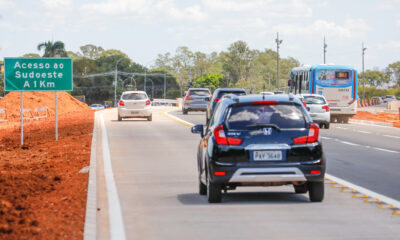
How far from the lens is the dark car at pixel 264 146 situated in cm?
1041

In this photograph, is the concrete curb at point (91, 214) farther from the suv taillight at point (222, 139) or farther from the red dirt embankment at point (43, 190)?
the suv taillight at point (222, 139)

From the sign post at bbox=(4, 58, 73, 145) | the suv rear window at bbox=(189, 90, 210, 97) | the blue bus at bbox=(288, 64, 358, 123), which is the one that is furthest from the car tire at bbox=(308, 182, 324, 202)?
the suv rear window at bbox=(189, 90, 210, 97)

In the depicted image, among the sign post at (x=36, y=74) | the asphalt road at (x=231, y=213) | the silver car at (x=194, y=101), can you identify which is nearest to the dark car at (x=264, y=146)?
the asphalt road at (x=231, y=213)

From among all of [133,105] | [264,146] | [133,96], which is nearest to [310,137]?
[264,146]

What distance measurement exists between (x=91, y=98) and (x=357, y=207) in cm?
15097

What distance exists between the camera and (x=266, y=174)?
34.0 ft

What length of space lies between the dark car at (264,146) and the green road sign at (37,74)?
17.2 metres

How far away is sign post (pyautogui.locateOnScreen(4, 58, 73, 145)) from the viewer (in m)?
26.8

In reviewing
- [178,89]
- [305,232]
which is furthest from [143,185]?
[178,89]

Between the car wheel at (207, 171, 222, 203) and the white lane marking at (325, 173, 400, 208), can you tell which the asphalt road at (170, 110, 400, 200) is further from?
the car wheel at (207, 171, 222, 203)

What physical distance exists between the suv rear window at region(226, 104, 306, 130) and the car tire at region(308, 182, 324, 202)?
855mm

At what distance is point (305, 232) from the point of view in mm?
8531

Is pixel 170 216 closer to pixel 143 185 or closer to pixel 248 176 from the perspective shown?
pixel 248 176

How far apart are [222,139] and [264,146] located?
559 mm
